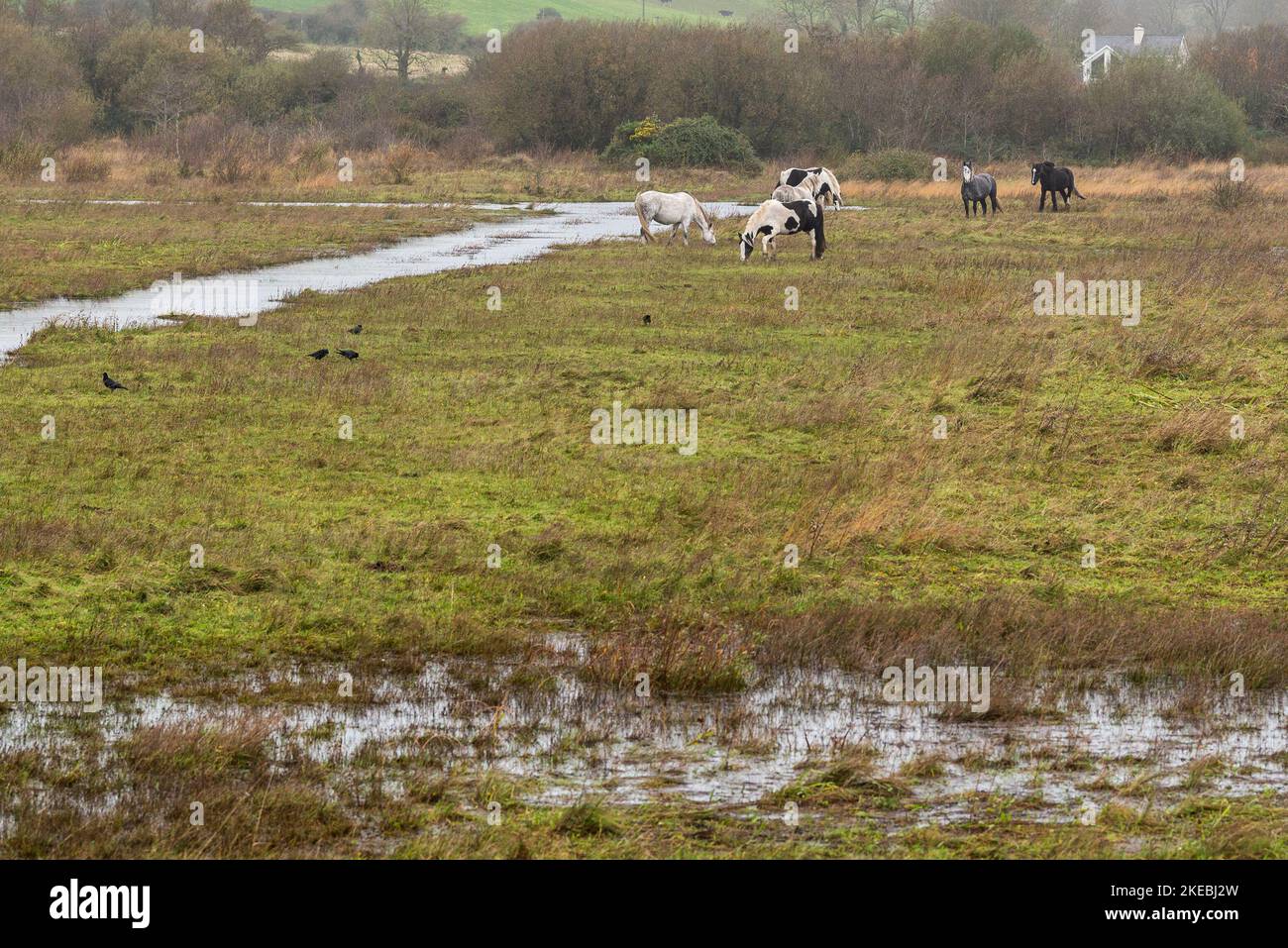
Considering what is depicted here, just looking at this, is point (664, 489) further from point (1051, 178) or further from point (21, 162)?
point (21, 162)

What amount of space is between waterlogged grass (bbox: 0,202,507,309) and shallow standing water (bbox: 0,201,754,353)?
0.58 metres

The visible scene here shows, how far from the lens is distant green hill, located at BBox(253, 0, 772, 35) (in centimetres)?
12812

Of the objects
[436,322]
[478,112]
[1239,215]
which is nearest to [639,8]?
[478,112]

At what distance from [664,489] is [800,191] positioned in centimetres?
2114

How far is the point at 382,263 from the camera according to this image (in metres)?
28.3

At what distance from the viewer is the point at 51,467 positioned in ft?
40.3

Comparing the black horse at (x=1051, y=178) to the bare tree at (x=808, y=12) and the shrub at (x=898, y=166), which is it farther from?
the bare tree at (x=808, y=12)

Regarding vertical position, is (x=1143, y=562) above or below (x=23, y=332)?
below

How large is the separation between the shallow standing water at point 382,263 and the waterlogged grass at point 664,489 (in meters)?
1.58

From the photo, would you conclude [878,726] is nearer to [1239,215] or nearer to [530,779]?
[530,779]

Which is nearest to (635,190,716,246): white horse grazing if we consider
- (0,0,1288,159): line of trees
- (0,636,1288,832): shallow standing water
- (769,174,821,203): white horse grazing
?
(769,174,821,203): white horse grazing

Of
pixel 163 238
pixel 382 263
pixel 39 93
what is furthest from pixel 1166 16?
pixel 163 238

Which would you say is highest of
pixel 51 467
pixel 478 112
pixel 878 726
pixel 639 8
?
Answer: pixel 639 8
